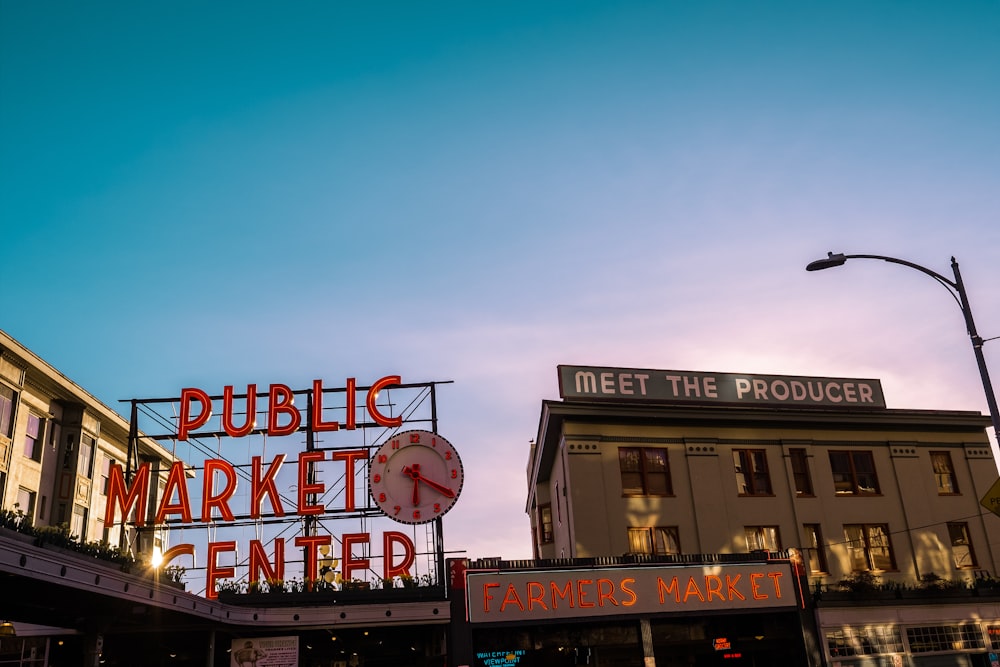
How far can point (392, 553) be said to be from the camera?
1383 inches

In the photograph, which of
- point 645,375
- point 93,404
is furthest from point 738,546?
point 93,404

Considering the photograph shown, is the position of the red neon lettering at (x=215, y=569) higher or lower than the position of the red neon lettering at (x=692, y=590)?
higher

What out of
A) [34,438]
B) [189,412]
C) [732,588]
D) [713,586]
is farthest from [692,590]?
[34,438]

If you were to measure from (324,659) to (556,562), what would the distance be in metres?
12.6

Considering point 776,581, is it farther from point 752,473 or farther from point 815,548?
point 752,473

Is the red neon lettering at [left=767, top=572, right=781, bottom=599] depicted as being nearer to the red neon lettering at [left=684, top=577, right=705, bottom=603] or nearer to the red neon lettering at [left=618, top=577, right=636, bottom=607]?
the red neon lettering at [left=684, top=577, right=705, bottom=603]

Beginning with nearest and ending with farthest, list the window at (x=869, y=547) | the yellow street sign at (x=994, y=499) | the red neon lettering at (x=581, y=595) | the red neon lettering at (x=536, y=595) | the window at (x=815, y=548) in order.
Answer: the yellow street sign at (x=994, y=499), the red neon lettering at (x=536, y=595), the red neon lettering at (x=581, y=595), the window at (x=815, y=548), the window at (x=869, y=547)

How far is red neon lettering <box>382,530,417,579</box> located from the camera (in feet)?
113

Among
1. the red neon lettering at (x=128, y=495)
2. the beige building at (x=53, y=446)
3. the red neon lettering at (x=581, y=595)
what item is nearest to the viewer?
the red neon lettering at (x=581, y=595)

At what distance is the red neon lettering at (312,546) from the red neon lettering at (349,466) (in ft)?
6.31

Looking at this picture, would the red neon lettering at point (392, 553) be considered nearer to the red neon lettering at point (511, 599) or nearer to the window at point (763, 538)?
the red neon lettering at point (511, 599)

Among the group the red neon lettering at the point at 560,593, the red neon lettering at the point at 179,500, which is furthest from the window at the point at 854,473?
the red neon lettering at the point at 179,500

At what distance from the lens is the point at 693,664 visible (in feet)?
112

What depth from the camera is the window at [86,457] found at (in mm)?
48062
